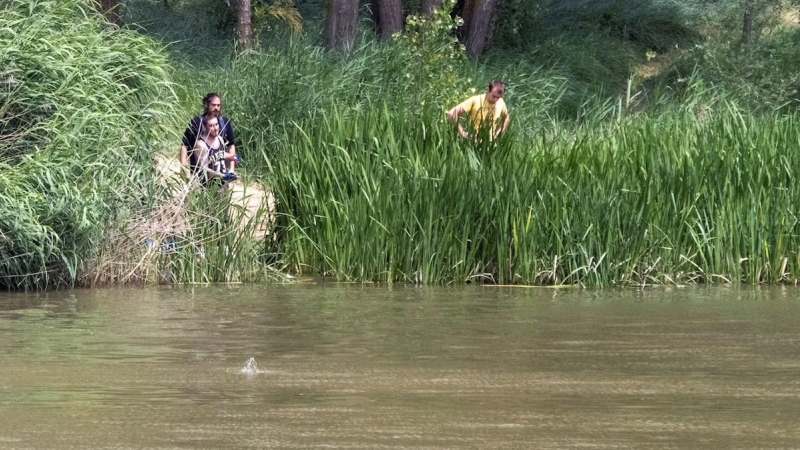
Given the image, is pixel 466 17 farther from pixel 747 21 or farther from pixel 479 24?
pixel 747 21

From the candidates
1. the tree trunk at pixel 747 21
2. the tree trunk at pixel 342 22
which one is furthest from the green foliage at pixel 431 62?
the tree trunk at pixel 747 21

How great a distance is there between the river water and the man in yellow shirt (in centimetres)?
226

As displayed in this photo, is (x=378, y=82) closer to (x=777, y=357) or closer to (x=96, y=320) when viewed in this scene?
(x=96, y=320)

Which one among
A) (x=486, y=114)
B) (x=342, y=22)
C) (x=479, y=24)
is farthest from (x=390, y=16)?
(x=486, y=114)

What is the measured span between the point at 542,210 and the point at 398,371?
5.12 meters

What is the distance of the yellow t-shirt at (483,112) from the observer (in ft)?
42.8

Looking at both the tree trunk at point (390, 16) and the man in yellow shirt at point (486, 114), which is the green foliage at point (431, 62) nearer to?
the man in yellow shirt at point (486, 114)

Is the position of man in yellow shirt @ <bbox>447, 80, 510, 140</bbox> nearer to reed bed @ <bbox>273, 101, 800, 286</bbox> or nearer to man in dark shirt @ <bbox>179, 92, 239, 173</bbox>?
reed bed @ <bbox>273, 101, 800, 286</bbox>

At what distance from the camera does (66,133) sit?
11.5 meters

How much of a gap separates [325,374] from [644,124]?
701cm

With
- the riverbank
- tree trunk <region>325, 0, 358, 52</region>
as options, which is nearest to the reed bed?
the riverbank

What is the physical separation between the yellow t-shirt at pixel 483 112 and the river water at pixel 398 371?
7.62 ft

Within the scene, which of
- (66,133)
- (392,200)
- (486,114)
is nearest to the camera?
(66,133)

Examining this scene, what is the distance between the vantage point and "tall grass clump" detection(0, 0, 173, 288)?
A: 36.3ft
